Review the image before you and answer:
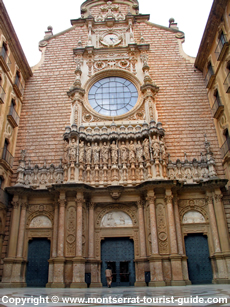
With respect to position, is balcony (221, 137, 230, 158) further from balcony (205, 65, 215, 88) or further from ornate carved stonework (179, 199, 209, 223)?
balcony (205, 65, 215, 88)

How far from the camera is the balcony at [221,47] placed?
49.1ft

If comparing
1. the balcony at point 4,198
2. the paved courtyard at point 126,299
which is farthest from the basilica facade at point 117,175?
the paved courtyard at point 126,299

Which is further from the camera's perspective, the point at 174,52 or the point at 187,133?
the point at 174,52

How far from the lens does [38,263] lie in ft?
47.1

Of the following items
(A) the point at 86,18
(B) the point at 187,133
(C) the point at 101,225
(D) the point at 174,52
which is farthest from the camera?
(A) the point at 86,18

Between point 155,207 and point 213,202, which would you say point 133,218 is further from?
point 213,202

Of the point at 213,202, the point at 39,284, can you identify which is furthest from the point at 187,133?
the point at 39,284

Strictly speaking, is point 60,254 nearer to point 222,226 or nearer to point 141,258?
point 141,258

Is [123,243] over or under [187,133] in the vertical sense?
under

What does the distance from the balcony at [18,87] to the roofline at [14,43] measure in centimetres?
97

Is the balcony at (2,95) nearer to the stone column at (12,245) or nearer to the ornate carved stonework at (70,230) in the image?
the stone column at (12,245)

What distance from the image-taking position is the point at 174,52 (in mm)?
20188

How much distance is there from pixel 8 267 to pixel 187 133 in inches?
485

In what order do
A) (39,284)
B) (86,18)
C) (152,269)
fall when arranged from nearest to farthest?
(152,269)
(39,284)
(86,18)
